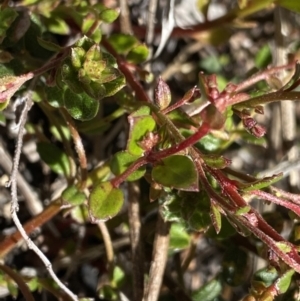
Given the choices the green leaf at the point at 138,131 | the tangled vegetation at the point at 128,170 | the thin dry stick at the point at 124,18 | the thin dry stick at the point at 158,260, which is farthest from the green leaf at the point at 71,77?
the thin dry stick at the point at 124,18

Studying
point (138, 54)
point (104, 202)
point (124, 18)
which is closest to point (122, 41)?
point (138, 54)

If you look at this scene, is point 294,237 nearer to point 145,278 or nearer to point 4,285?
point 145,278

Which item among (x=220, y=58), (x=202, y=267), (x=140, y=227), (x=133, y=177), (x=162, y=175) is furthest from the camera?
(x=220, y=58)

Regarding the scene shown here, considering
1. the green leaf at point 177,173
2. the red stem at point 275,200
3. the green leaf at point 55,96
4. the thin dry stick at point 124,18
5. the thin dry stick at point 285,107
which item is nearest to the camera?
the green leaf at point 177,173

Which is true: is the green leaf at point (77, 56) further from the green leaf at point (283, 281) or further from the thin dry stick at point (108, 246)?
the green leaf at point (283, 281)

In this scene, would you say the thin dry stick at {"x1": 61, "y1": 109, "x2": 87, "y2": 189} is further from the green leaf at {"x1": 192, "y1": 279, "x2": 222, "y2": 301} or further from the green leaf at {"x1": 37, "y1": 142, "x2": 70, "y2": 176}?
the green leaf at {"x1": 192, "y1": 279, "x2": 222, "y2": 301}

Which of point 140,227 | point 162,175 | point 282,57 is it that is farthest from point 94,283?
point 282,57

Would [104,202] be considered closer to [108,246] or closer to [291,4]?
[108,246]
